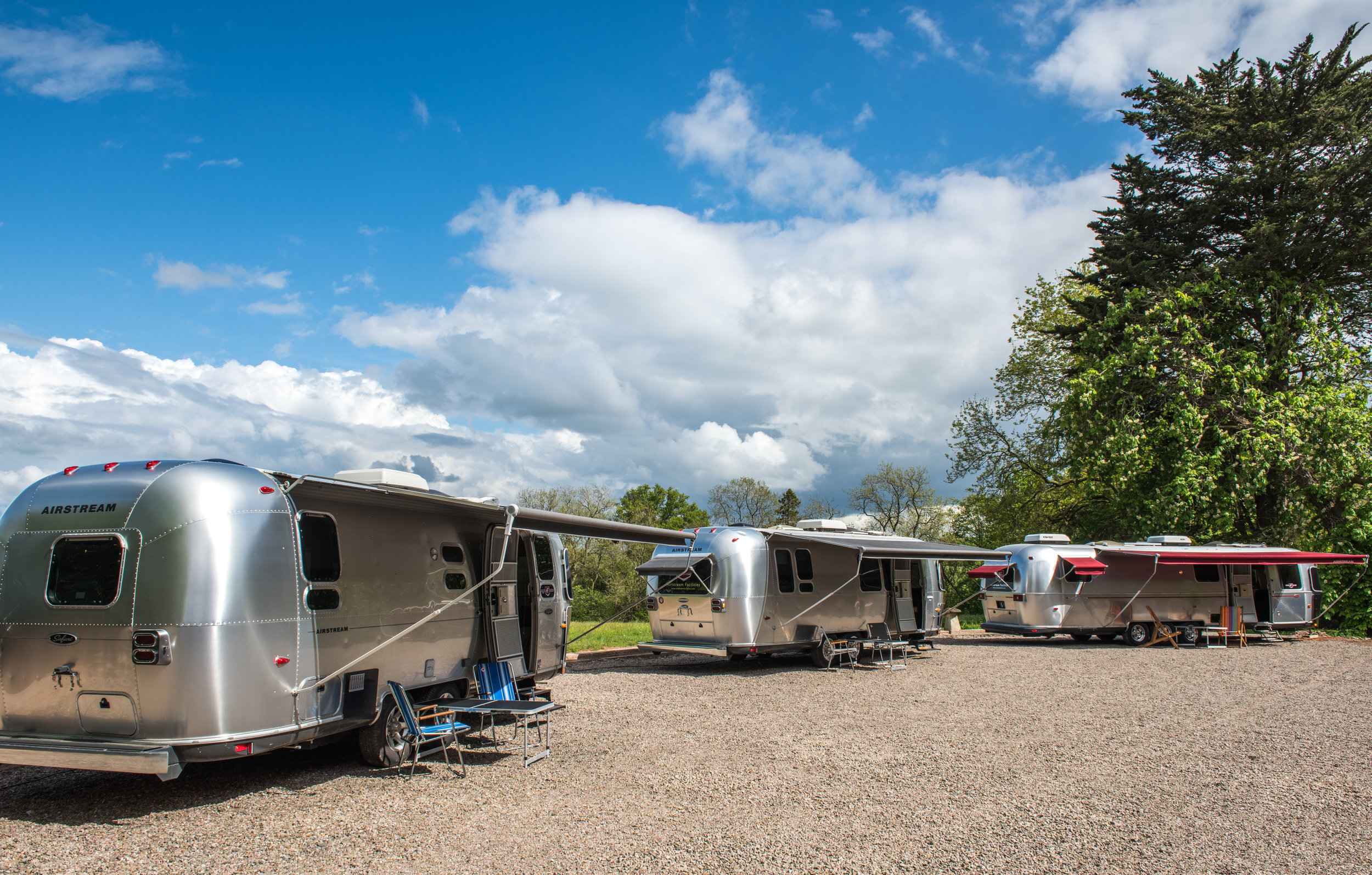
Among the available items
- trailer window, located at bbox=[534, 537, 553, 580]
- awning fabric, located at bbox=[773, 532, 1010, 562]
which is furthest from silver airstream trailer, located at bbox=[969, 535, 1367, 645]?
trailer window, located at bbox=[534, 537, 553, 580]

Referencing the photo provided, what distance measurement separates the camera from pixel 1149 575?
19531 millimetres

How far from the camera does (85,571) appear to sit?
5.98 m

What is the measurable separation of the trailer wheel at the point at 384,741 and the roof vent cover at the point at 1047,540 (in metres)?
15.9

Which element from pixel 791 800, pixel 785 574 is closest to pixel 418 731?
pixel 791 800

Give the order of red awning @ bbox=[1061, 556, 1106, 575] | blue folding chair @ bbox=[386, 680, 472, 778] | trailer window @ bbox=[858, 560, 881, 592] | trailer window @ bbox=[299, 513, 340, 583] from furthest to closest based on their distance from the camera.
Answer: red awning @ bbox=[1061, 556, 1106, 575], trailer window @ bbox=[858, 560, 881, 592], blue folding chair @ bbox=[386, 680, 472, 778], trailer window @ bbox=[299, 513, 340, 583]

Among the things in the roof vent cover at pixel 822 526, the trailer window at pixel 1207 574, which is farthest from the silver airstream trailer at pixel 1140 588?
the roof vent cover at pixel 822 526

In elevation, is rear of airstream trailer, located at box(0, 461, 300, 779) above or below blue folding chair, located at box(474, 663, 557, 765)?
above

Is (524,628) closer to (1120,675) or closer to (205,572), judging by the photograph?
(205,572)

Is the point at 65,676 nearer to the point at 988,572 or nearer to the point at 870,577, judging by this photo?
the point at 870,577

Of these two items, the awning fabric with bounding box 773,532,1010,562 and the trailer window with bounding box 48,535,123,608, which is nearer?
the trailer window with bounding box 48,535,123,608

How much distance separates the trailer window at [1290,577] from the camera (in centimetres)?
2094

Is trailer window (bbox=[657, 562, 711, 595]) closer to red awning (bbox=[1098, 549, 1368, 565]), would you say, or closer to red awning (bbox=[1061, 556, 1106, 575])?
red awning (bbox=[1061, 556, 1106, 575])

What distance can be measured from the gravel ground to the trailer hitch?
35.9 inches

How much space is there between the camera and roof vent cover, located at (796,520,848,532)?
634 inches
